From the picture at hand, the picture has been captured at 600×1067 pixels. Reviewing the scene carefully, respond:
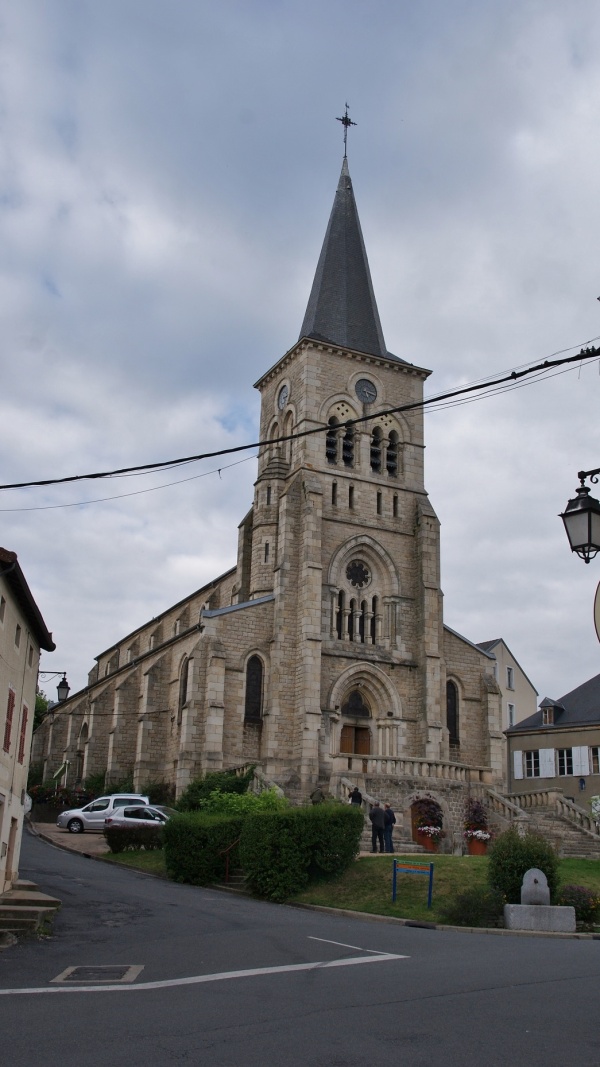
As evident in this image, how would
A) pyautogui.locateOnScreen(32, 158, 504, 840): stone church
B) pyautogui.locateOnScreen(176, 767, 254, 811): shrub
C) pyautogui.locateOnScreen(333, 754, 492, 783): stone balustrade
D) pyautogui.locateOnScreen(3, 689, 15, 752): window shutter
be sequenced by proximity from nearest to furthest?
pyautogui.locateOnScreen(3, 689, 15, 752): window shutter
pyautogui.locateOnScreen(176, 767, 254, 811): shrub
pyautogui.locateOnScreen(333, 754, 492, 783): stone balustrade
pyautogui.locateOnScreen(32, 158, 504, 840): stone church

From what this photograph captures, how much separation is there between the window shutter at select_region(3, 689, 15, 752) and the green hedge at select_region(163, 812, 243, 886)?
22.6ft

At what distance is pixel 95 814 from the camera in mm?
33406

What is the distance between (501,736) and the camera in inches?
1495

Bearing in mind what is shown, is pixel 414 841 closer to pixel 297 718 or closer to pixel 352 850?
pixel 297 718

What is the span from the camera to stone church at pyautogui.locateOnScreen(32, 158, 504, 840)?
112 ft

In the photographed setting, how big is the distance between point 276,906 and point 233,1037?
39.8 feet

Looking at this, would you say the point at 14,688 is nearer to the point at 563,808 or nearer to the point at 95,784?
the point at 563,808

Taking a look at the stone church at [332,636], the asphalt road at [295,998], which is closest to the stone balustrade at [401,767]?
the stone church at [332,636]

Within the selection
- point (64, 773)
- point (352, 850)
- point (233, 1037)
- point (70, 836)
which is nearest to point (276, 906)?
point (352, 850)

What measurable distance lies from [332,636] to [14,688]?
20.8 m

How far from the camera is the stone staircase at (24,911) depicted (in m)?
13.7

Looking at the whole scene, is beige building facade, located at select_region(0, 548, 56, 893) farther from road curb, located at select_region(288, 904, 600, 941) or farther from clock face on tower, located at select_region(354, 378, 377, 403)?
clock face on tower, located at select_region(354, 378, 377, 403)

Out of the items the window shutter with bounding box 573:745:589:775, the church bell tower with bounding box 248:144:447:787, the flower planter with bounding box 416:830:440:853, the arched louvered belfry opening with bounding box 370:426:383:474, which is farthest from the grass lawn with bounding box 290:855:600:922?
the arched louvered belfry opening with bounding box 370:426:383:474

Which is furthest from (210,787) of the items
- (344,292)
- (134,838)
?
(344,292)
